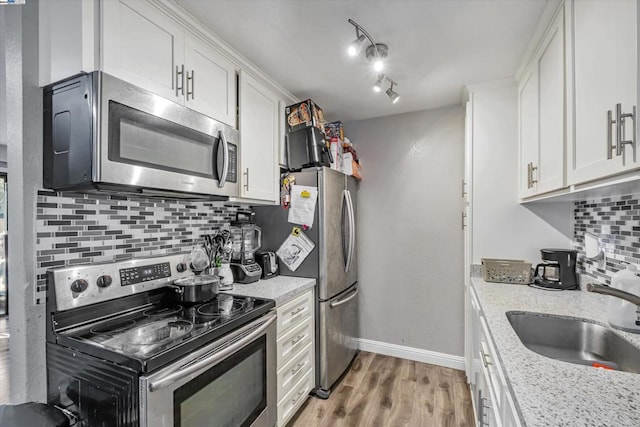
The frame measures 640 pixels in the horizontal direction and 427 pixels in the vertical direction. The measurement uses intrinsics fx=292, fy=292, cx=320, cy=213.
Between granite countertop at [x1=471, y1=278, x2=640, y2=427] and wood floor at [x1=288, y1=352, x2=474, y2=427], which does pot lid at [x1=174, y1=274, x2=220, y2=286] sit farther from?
granite countertop at [x1=471, y1=278, x2=640, y2=427]

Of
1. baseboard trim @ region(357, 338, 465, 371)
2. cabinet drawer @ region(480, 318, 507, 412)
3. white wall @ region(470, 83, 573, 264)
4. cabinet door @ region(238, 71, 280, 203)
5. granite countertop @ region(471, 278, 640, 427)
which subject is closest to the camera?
granite countertop @ region(471, 278, 640, 427)

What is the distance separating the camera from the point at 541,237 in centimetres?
197

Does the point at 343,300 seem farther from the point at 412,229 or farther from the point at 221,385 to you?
the point at 221,385

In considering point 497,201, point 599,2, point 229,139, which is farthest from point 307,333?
point 599,2

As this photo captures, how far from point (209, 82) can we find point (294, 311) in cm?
146

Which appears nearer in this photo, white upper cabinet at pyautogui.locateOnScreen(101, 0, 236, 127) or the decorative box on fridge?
white upper cabinet at pyautogui.locateOnScreen(101, 0, 236, 127)

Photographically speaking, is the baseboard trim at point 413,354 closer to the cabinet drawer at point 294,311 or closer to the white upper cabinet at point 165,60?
the cabinet drawer at point 294,311

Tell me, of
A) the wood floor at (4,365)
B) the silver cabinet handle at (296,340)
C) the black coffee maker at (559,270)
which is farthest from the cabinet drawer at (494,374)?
the wood floor at (4,365)

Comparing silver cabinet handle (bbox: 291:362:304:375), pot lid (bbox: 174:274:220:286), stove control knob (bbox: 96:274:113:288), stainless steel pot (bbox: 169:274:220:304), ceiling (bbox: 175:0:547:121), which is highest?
ceiling (bbox: 175:0:547:121)

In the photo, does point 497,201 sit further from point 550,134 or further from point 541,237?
point 550,134

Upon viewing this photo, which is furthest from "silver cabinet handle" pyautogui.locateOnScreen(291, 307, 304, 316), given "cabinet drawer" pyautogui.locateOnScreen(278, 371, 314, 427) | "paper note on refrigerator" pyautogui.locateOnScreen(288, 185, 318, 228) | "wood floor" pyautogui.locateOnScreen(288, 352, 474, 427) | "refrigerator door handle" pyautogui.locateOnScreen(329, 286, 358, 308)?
"wood floor" pyautogui.locateOnScreen(288, 352, 474, 427)

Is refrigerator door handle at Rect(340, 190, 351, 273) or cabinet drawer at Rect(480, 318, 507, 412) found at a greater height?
refrigerator door handle at Rect(340, 190, 351, 273)

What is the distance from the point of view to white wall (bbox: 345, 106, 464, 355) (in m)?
Result: 2.60

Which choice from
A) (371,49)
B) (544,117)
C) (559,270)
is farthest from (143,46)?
(559,270)
